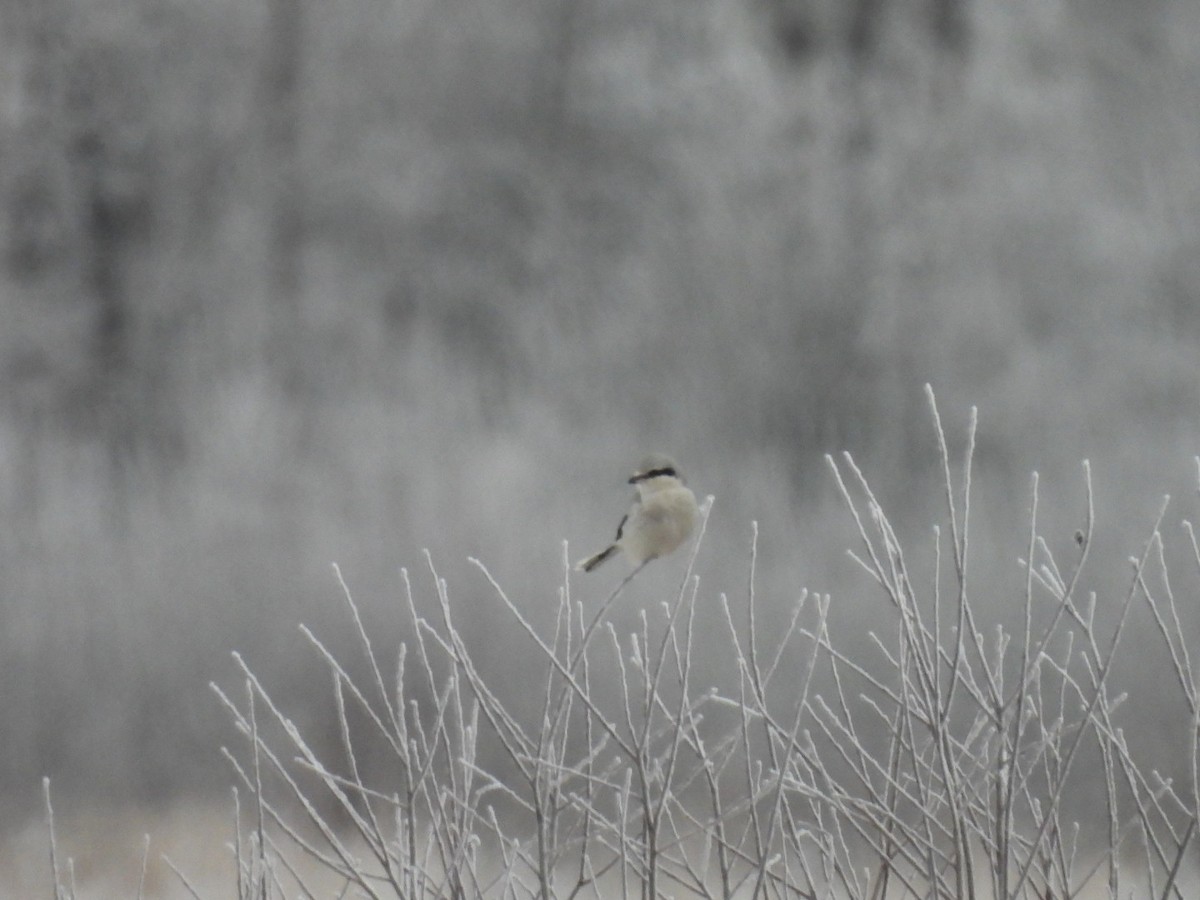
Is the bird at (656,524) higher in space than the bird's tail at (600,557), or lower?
higher

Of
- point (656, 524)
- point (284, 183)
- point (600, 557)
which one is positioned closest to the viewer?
point (656, 524)

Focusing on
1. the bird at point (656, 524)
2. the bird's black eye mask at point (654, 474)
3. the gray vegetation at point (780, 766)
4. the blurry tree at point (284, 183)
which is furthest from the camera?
the blurry tree at point (284, 183)

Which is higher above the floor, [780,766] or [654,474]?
[654,474]

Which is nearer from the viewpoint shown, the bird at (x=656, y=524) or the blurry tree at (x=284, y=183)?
the bird at (x=656, y=524)

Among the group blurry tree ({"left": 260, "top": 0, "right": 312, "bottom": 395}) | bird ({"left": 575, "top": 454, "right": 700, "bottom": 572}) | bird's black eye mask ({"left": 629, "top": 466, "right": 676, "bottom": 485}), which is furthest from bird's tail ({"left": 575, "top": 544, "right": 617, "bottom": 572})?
blurry tree ({"left": 260, "top": 0, "right": 312, "bottom": 395})

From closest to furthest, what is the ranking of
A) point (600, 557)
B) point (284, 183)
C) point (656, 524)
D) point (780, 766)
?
point (780, 766), point (656, 524), point (600, 557), point (284, 183)

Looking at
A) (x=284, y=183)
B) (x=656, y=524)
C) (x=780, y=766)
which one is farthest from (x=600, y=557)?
(x=284, y=183)

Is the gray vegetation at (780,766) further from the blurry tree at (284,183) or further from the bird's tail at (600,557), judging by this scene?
the blurry tree at (284,183)

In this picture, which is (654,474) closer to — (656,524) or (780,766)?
(656,524)

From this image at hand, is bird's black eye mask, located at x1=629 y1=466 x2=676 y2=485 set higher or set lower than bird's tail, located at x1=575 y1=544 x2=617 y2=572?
higher

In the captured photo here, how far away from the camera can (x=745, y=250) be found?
4762 millimetres

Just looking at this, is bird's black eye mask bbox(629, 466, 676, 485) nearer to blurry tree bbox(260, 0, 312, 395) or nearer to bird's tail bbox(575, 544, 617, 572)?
bird's tail bbox(575, 544, 617, 572)

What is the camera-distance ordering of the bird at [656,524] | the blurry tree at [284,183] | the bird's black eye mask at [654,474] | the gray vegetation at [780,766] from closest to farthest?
the gray vegetation at [780,766], the bird at [656,524], the bird's black eye mask at [654,474], the blurry tree at [284,183]

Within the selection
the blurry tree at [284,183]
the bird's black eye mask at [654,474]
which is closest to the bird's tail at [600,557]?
the bird's black eye mask at [654,474]
